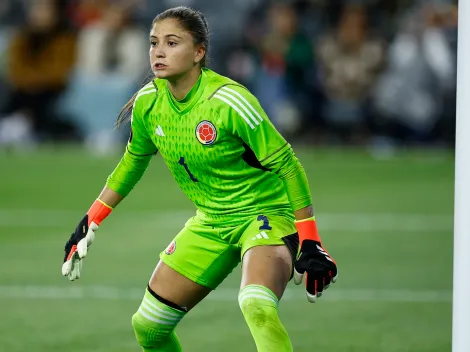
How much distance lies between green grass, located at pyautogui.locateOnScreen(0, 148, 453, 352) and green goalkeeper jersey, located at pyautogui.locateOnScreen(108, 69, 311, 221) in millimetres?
1826

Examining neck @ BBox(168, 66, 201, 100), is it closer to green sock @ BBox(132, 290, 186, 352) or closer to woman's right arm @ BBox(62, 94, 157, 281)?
woman's right arm @ BBox(62, 94, 157, 281)

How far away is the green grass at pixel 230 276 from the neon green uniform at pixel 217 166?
5.48 feet

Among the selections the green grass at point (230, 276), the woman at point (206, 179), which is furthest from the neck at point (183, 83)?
the green grass at point (230, 276)

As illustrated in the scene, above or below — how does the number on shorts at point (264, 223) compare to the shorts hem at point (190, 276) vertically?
above

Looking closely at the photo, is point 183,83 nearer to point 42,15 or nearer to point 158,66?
point 158,66

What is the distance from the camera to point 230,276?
36.6 feet

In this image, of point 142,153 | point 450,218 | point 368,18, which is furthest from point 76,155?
point 142,153

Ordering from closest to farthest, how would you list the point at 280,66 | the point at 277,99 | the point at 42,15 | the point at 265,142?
1. the point at 265,142
2. the point at 277,99
3. the point at 280,66
4. the point at 42,15

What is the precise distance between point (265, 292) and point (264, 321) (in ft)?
0.53

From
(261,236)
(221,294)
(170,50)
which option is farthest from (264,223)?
(221,294)

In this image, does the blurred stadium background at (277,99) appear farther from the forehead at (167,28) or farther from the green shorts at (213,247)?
the forehead at (167,28)

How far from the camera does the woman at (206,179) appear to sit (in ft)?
19.7

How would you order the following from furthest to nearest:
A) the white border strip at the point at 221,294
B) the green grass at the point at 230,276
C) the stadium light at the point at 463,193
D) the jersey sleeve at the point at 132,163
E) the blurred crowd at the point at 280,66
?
the blurred crowd at the point at 280,66
the white border strip at the point at 221,294
the green grass at the point at 230,276
the jersey sleeve at the point at 132,163
the stadium light at the point at 463,193

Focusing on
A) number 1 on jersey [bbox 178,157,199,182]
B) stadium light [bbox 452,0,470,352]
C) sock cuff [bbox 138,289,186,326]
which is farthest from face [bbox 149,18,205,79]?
stadium light [bbox 452,0,470,352]
